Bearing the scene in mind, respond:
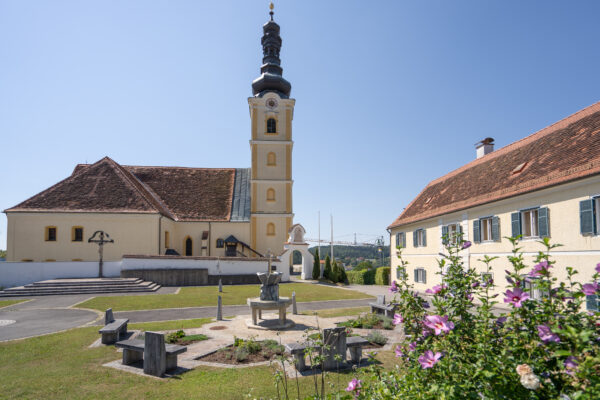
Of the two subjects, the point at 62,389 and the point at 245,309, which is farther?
the point at 245,309

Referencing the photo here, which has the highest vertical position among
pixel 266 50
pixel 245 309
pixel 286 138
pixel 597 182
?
pixel 266 50

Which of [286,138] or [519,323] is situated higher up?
[286,138]

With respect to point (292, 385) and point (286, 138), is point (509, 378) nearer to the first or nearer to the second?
point (292, 385)

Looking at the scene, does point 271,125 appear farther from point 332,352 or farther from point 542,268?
point 542,268

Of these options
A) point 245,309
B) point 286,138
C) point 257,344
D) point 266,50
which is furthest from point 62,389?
point 266,50

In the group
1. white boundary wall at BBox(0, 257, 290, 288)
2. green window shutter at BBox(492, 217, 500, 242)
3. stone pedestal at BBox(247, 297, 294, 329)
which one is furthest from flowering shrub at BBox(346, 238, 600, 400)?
white boundary wall at BBox(0, 257, 290, 288)

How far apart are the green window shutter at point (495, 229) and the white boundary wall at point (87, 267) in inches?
748

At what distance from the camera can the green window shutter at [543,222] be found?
14.7 meters

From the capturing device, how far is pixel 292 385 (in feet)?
23.8

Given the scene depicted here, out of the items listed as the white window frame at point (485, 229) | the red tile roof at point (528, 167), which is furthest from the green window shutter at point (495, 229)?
the red tile roof at point (528, 167)

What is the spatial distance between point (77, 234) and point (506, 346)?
34.3 metres

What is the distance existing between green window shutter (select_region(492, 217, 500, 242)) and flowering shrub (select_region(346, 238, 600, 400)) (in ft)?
51.9

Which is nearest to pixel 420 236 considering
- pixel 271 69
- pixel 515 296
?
pixel 515 296

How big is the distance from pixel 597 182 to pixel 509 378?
13.1 metres
